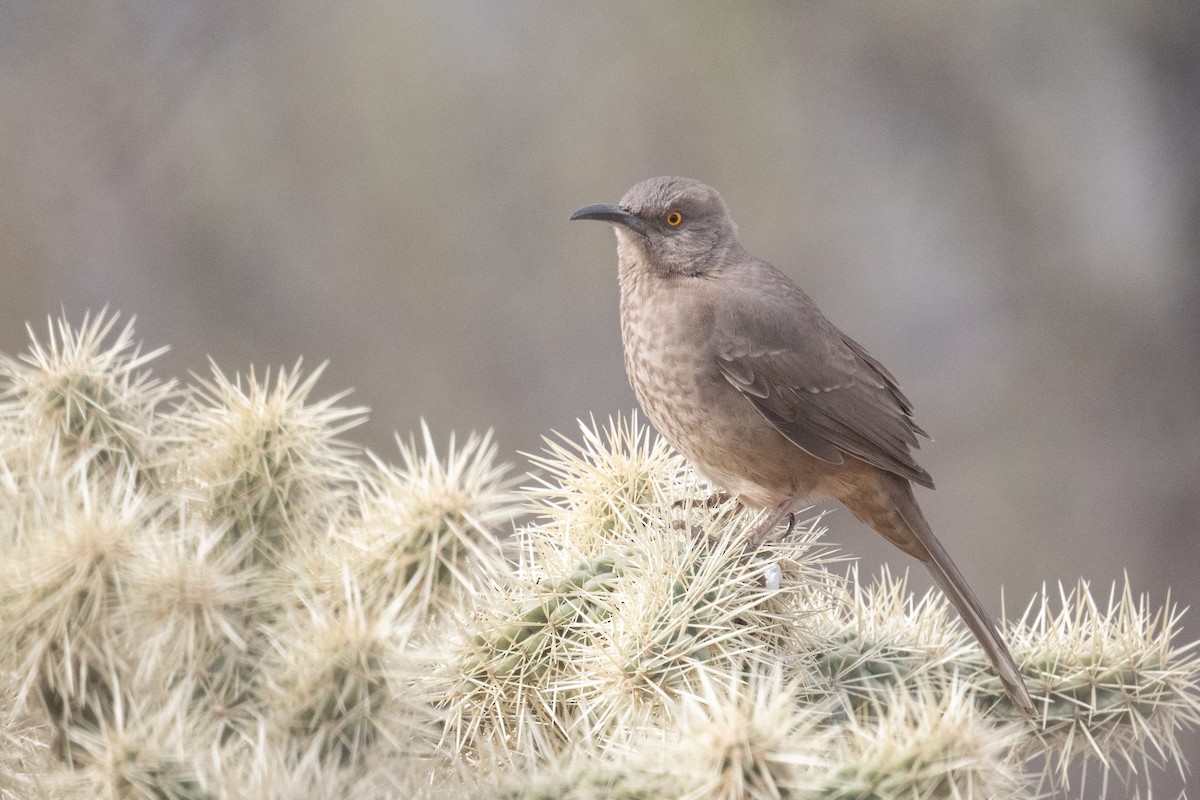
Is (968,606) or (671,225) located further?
(671,225)

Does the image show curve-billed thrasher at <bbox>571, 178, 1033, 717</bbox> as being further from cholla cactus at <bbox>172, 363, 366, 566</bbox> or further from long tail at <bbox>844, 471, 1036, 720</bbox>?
cholla cactus at <bbox>172, 363, 366, 566</bbox>

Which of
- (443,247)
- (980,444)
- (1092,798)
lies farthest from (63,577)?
(1092,798)

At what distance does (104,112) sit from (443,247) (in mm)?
1489

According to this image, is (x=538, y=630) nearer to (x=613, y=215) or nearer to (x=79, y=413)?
(x=79, y=413)

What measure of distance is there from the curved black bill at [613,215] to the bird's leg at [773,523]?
0.77 metres

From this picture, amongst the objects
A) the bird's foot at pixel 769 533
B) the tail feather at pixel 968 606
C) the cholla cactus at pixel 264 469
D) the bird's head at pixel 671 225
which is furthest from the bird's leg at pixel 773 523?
the cholla cactus at pixel 264 469

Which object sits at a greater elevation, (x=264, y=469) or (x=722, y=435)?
(x=722, y=435)

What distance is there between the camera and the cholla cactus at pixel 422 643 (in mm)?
1089

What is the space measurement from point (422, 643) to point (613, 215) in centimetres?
140

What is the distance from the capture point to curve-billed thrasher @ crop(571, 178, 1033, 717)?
252 centimetres

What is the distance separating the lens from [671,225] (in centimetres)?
273

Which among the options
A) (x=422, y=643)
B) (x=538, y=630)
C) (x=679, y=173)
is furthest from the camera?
(x=679, y=173)

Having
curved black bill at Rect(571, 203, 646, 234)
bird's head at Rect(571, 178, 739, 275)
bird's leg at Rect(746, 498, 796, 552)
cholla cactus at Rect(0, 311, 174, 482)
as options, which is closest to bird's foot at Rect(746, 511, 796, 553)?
bird's leg at Rect(746, 498, 796, 552)

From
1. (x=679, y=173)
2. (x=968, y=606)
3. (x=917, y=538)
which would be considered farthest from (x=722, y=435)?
(x=679, y=173)
